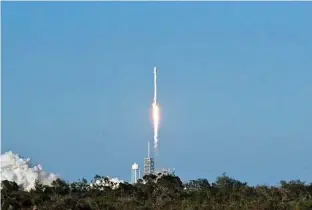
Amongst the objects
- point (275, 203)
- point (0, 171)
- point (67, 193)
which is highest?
point (0, 171)

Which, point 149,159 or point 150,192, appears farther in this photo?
point 149,159

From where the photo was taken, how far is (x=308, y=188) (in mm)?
60000

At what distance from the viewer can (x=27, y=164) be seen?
79250 mm

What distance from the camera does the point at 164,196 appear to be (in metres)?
55.9

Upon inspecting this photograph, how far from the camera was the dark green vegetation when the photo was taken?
51.2 metres

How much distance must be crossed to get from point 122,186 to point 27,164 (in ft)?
67.1

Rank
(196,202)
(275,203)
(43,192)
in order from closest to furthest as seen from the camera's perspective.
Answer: (275,203) → (196,202) → (43,192)

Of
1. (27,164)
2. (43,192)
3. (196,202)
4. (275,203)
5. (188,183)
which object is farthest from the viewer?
(27,164)

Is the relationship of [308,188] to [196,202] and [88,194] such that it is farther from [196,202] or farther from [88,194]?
[88,194]

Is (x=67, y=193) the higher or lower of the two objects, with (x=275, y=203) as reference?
higher

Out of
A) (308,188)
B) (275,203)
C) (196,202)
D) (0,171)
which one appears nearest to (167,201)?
(196,202)

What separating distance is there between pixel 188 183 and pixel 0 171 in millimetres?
18622

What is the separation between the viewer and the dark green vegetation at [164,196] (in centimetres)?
5119

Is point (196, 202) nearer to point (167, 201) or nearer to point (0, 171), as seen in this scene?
point (167, 201)
